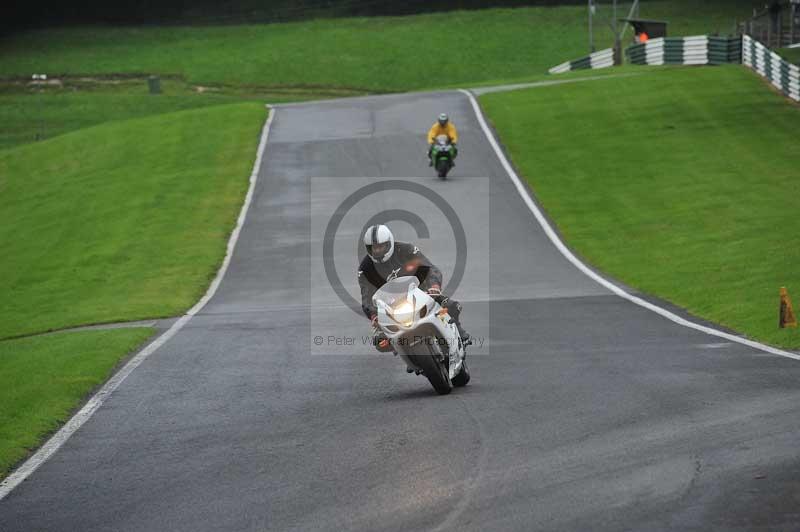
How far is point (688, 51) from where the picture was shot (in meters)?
55.6

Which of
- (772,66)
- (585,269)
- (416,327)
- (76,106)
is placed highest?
(772,66)

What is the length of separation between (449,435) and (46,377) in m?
6.52

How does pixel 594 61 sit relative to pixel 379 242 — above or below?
above

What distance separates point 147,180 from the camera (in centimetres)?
3838

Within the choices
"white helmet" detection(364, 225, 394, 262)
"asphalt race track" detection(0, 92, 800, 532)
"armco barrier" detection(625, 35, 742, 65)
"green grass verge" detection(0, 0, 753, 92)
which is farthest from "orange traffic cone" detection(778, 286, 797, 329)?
"green grass verge" detection(0, 0, 753, 92)

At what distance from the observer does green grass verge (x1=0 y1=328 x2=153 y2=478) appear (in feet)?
38.2

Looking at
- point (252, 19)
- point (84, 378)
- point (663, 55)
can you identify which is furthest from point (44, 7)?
point (84, 378)

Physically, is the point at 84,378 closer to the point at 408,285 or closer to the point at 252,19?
the point at 408,285

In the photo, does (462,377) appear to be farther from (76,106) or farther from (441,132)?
(76,106)

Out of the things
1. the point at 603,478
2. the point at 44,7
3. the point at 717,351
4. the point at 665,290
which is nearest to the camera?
the point at 603,478

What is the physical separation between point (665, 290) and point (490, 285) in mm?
3227

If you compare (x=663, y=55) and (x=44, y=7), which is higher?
(x=44, y=7)

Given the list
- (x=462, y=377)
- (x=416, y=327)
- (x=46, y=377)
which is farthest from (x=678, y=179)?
(x=416, y=327)

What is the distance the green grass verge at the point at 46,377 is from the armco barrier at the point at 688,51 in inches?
1570
